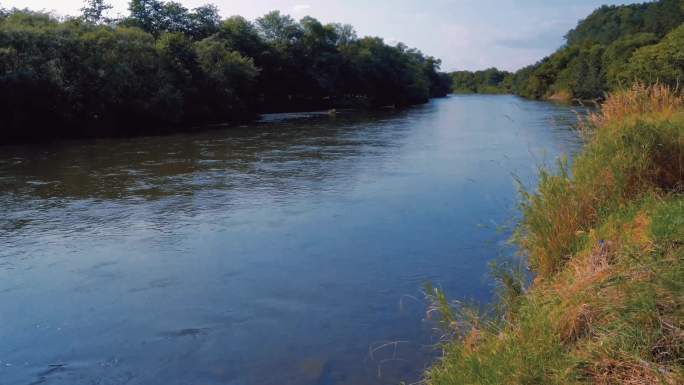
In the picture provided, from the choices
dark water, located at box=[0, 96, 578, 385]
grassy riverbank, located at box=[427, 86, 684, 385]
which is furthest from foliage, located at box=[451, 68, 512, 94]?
grassy riverbank, located at box=[427, 86, 684, 385]

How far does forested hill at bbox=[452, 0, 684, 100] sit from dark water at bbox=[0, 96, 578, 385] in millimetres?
13414

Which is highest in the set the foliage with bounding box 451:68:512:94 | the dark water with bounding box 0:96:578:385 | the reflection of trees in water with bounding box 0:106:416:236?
the foliage with bounding box 451:68:512:94

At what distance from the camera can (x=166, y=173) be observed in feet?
58.9

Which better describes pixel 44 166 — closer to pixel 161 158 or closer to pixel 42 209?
pixel 161 158

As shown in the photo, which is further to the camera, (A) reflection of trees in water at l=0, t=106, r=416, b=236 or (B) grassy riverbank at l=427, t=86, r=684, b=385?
(A) reflection of trees in water at l=0, t=106, r=416, b=236

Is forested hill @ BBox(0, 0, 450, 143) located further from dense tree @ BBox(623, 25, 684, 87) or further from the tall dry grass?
dense tree @ BBox(623, 25, 684, 87)

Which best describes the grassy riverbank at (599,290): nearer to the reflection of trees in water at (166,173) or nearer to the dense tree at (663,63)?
the reflection of trees in water at (166,173)

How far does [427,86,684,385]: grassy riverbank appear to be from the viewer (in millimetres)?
3596

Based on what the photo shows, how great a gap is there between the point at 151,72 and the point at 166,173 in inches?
787

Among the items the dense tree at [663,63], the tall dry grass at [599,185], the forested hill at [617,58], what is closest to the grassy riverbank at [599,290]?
the tall dry grass at [599,185]

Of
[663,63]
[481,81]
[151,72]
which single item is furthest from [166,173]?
[481,81]

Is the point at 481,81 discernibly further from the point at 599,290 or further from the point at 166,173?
the point at 599,290

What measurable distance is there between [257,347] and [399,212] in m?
6.47

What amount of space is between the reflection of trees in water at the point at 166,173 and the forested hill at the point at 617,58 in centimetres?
1221
